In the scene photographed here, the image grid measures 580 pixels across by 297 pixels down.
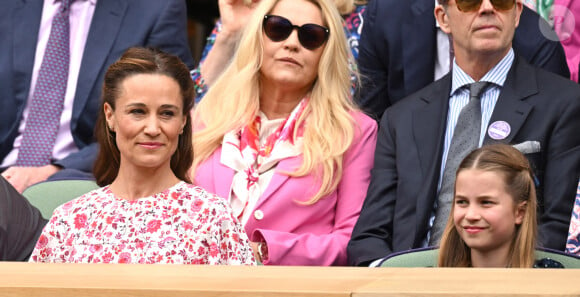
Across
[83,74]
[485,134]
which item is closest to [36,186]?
[83,74]

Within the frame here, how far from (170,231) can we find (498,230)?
35.6 inches

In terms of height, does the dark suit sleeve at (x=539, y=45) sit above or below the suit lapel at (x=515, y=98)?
above

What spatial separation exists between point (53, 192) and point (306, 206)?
887 millimetres

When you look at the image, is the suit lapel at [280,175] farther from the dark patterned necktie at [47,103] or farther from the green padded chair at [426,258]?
the dark patterned necktie at [47,103]

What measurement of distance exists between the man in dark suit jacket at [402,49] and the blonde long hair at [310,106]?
29 cm

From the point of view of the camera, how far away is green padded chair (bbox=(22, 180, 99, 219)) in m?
3.59

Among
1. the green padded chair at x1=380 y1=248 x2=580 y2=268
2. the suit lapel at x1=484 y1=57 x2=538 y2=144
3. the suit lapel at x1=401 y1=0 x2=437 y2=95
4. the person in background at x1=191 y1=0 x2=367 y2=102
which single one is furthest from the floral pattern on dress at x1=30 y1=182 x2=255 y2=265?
the person in background at x1=191 y1=0 x2=367 y2=102

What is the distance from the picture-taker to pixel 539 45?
3.86 m

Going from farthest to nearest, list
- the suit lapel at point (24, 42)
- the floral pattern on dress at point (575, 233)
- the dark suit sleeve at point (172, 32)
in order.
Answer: the dark suit sleeve at point (172, 32), the suit lapel at point (24, 42), the floral pattern on dress at point (575, 233)

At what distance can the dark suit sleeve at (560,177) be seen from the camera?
3170 millimetres

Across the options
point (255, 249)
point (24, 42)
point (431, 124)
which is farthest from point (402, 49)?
point (24, 42)

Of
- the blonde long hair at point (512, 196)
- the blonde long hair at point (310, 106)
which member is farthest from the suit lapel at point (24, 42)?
the blonde long hair at point (512, 196)

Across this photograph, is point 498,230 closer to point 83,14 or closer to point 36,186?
point 36,186

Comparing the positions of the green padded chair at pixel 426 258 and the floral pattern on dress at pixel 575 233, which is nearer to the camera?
the green padded chair at pixel 426 258
